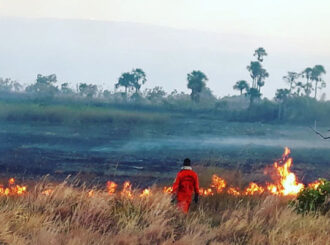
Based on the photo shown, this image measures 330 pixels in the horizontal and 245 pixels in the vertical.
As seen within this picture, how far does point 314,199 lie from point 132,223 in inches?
172

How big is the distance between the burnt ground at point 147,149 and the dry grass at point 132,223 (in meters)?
17.0

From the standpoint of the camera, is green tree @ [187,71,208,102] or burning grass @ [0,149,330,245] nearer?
burning grass @ [0,149,330,245]

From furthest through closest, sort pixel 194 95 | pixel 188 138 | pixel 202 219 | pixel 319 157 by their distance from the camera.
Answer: pixel 194 95 < pixel 188 138 < pixel 319 157 < pixel 202 219

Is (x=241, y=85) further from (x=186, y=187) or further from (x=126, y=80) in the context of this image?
(x=186, y=187)

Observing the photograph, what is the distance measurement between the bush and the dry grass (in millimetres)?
990

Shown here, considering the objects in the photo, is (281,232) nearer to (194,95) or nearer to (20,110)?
(20,110)

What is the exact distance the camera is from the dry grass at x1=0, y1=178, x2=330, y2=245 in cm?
754

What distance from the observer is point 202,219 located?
9.65 m

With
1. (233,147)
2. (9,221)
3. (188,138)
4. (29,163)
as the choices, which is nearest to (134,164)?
(29,163)

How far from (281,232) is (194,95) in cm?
7253

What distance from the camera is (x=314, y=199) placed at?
10789 mm

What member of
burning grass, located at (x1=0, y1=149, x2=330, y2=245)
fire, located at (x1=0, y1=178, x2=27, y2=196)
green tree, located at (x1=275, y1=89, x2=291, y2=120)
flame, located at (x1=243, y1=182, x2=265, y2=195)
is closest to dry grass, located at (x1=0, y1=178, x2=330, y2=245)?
burning grass, located at (x1=0, y1=149, x2=330, y2=245)

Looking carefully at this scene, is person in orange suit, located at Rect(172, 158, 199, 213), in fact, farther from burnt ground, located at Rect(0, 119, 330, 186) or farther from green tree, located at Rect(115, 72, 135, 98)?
green tree, located at Rect(115, 72, 135, 98)

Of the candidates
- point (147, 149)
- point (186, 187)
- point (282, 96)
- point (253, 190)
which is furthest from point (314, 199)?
point (282, 96)
